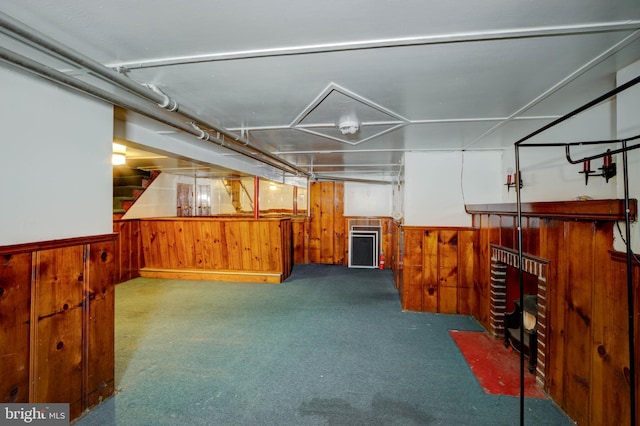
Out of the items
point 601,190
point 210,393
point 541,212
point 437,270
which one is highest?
point 601,190

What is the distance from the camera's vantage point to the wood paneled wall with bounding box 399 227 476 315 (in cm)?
346

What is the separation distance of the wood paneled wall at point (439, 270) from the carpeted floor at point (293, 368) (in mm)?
199

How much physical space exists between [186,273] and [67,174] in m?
3.78

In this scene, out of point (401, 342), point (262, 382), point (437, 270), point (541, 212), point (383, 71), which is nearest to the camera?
point (383, 71)

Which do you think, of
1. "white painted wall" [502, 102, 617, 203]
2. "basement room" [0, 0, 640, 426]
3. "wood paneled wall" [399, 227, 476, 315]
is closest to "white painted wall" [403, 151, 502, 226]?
"basement room" [0, 0, 640, 426]

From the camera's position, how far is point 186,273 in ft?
16.3

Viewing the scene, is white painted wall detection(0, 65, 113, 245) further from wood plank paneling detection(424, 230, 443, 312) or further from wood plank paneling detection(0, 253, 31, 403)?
wood plank paneling detection(424, 230, 443, 312)

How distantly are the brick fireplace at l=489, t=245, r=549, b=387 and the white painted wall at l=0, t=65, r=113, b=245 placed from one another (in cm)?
319

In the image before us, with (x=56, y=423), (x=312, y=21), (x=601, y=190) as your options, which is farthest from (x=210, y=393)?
(x=601, y=190)

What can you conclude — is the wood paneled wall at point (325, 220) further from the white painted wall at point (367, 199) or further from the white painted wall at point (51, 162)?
the white painted wall at point (51, 162)

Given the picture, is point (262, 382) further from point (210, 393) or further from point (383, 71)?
point (383, 71)

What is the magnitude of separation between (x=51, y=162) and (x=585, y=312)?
323 centimetres

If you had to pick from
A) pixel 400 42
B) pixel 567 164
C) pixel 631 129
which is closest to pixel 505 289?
pixel 567 164

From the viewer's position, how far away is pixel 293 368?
2219 mm
